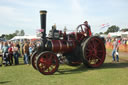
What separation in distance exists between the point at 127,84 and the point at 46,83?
2426mm

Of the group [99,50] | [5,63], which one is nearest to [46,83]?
[99,50]

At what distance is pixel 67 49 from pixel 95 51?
1.33 metres

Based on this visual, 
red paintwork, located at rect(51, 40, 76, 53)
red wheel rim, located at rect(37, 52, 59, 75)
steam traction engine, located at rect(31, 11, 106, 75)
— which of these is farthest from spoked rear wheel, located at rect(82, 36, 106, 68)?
red wheel rim, located at rect(37, 52, 59, 75)

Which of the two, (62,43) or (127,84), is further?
(62,43)

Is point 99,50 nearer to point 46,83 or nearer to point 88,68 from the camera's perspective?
point 88,68

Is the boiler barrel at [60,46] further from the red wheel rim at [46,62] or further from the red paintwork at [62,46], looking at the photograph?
the red wheel rim at [46,62]

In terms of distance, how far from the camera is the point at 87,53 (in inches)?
277

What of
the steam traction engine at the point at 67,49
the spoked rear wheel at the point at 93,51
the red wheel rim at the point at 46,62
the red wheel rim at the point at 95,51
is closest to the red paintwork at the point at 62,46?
the steam traction engine at the point at 67,49

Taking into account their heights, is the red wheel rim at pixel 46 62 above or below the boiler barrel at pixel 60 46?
below

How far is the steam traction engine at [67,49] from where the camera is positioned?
19.9 ft

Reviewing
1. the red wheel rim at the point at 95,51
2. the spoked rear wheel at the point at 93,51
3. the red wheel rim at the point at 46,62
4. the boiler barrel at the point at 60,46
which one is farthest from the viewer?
the red wheel rim at the point at 95,51

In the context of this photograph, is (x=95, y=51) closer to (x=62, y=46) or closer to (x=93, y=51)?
(x=93, y=51)

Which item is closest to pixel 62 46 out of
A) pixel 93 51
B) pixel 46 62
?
pixel 46 62

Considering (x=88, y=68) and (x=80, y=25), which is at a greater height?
(x=80, y=25)
